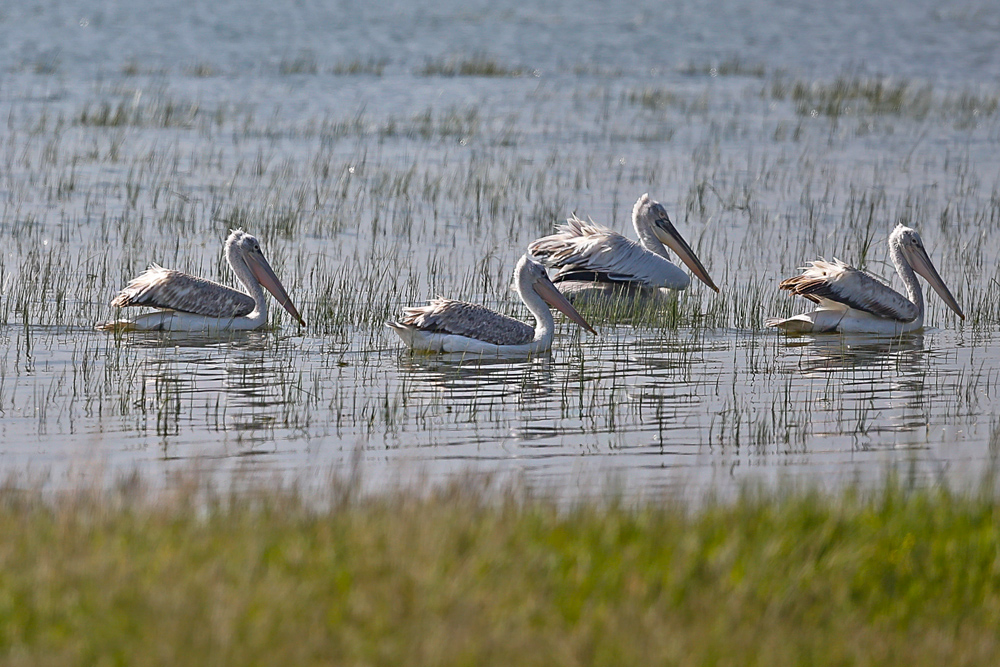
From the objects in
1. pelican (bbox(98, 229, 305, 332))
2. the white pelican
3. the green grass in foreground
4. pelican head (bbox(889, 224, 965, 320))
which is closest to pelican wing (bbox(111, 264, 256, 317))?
pelican (bbox(98, 229, 305, 332))

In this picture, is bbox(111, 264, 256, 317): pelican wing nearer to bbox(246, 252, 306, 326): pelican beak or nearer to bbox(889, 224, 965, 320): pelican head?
bbox(246, 252, 306, 326): pelican beak

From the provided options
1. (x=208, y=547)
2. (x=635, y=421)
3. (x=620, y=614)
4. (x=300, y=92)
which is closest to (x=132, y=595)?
(x=208, y=547)

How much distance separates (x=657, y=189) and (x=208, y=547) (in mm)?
Answer: 13970

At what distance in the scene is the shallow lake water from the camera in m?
7.26

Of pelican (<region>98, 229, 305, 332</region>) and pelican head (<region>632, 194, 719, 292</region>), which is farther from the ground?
pelican head (<region>632, 194, 719, 292</region>)

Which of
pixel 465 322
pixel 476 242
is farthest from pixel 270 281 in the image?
pixel 476 242

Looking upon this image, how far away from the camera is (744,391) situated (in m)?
8.70

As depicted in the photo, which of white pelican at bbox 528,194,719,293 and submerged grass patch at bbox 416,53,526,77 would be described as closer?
white pelican at bbox 528,194,719,293

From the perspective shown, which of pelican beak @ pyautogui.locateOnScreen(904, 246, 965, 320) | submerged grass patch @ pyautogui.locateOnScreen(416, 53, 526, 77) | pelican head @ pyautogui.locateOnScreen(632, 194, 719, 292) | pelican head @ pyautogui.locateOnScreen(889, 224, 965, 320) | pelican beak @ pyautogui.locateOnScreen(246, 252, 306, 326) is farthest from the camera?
submerged grass patch @ pyautogui.locateOnScreen(416, 53, 526, 77)

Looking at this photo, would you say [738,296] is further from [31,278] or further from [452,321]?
[31,278]

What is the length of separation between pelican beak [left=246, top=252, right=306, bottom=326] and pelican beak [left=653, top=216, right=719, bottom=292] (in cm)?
369

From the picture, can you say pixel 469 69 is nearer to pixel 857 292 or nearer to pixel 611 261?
pixel 611 261

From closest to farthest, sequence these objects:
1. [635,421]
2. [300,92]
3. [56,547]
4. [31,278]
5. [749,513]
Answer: [56,547]
[749,513]
[635,421]
[31,278]
[300,92]

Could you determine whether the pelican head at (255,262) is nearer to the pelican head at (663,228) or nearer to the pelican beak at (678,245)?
the pelican beak at (678,245)
